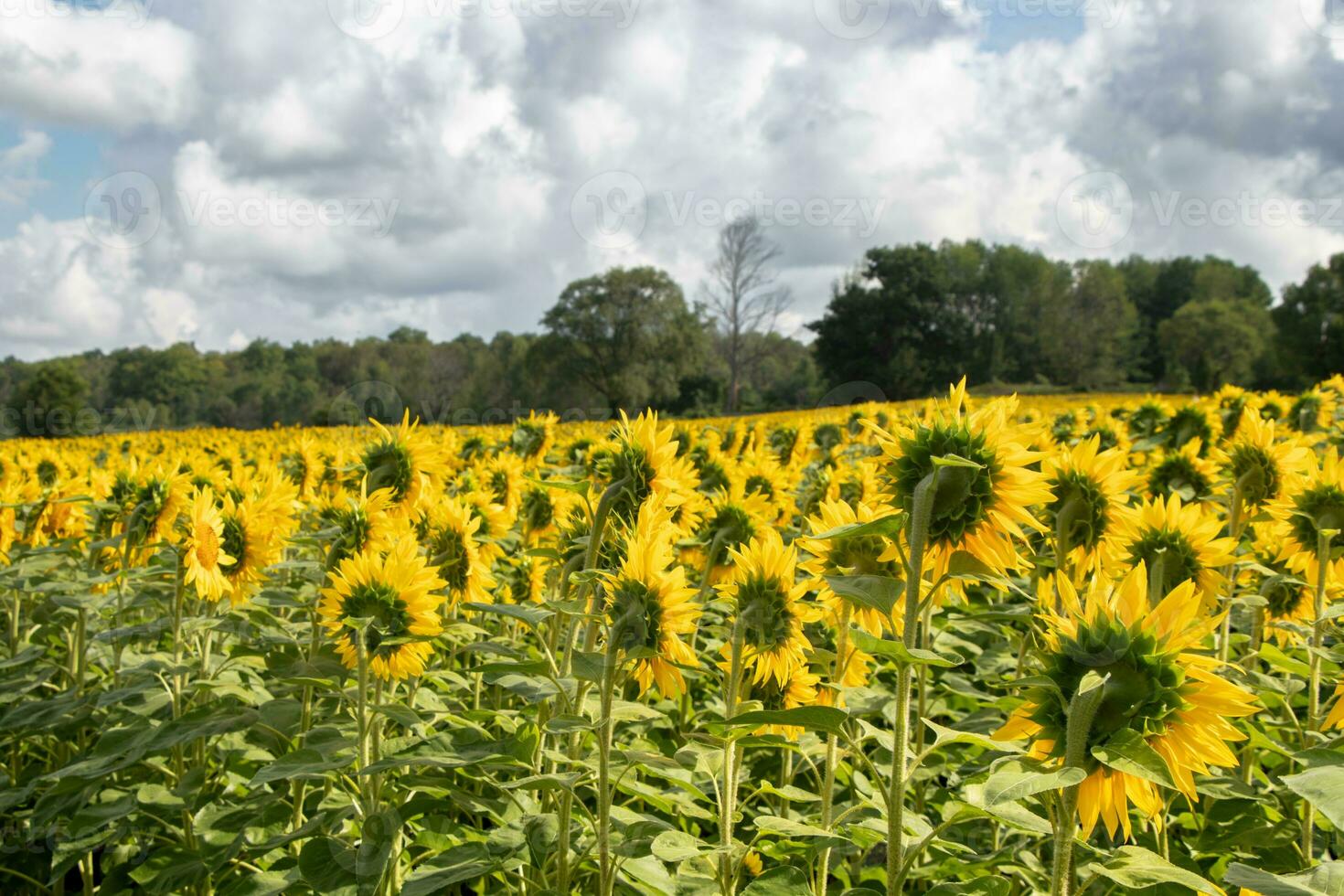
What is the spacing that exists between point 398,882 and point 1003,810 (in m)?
1.53

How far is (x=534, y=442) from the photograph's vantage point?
5691 millimetres

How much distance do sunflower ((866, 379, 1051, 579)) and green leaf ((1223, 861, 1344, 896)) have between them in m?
0.59

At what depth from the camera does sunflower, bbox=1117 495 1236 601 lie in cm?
230

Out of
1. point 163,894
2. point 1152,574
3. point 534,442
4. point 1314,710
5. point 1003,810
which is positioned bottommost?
point 163,894

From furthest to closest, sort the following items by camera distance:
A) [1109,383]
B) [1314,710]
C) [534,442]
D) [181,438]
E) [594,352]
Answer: [1109,383], [594,352], [181,438], [534,442], [1314,710]

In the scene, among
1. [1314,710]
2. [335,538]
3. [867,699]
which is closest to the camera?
[867,699]

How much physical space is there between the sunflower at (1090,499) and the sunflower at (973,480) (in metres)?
0.82

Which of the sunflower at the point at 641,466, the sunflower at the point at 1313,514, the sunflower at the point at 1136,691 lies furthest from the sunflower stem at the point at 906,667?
the sunflower at the point at 1313,514

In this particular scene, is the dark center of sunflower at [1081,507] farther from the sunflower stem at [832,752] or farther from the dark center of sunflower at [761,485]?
the dark center of sunflower at [761,485]

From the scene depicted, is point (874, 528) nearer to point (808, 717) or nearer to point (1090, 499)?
point (808, 717)

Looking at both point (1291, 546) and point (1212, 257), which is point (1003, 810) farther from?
point (1212, 257)

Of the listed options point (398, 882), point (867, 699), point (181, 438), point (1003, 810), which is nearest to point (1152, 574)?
point (867, 699)

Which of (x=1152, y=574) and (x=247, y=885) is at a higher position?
(x=1152, y=574)

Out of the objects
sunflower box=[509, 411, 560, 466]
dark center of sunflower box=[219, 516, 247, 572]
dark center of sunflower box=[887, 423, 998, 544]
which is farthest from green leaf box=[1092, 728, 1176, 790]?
sunflower box=[509, 411, 560, 466]
